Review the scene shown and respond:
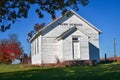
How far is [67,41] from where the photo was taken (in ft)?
140

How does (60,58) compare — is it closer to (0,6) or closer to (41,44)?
(41,44)

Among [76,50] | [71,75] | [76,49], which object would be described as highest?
[76,49]

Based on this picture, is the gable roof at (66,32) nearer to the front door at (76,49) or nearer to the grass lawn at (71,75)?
the front door at (76,49)

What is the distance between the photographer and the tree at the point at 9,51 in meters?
69.8

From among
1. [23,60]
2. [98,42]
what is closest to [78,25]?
[98,42]

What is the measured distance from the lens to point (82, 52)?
Answer: 4297cm

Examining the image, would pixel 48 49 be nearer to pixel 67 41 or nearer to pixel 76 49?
pixel 67 41

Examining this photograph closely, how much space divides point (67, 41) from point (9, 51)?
32051 millimetres

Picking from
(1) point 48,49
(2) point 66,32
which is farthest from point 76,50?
(1) point 48,49

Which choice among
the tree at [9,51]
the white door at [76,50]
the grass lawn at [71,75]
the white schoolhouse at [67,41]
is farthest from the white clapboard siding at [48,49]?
the tree at [9,51]

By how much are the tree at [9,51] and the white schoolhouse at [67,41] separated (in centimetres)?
2240

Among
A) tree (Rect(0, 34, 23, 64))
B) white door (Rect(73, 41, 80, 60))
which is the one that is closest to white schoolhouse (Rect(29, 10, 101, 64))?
white door (Rect(73, 41, 80, 60))

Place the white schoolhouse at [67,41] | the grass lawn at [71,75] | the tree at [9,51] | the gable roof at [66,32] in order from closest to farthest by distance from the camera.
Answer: the grass lawn at [71,75]
the white schoolhouse at [67,41]
the gable roof at [66,32]
the tree at [9,51]

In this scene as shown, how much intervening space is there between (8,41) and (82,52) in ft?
127
